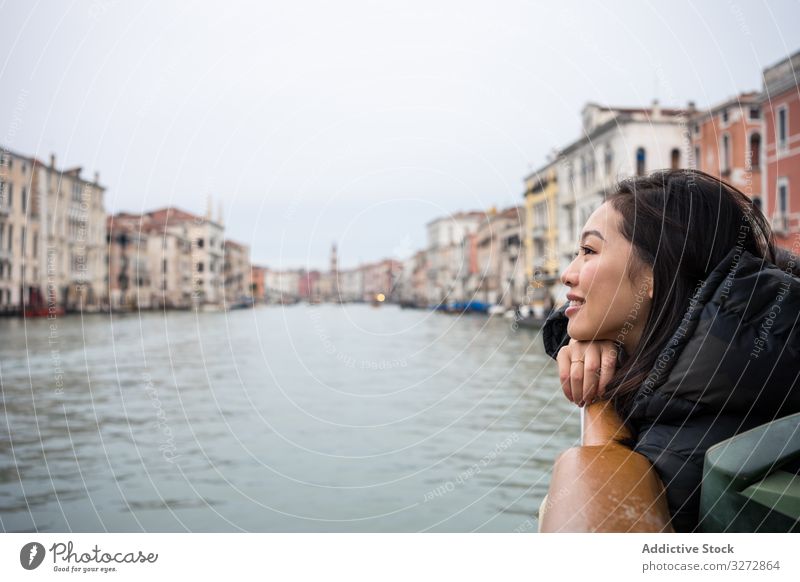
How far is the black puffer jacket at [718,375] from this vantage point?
57 cm

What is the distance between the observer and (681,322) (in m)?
0.61

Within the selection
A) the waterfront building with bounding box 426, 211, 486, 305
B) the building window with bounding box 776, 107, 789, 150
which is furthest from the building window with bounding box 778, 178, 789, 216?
the waterfront building with bounding box 426, 211, 486, 305

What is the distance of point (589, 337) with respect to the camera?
659 millimetres

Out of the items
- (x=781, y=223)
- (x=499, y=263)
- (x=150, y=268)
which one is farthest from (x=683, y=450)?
(x=150, y=268)

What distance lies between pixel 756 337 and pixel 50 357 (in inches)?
439

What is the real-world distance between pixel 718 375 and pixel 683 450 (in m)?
0.06

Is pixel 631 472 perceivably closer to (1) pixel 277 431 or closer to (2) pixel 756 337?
(2) pixel 756 337

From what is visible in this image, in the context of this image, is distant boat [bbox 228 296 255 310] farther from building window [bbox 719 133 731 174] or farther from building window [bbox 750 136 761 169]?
building window [bbox 719 133 731 174]

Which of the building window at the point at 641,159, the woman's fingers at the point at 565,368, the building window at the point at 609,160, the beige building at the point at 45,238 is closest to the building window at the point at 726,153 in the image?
the building window at the point at 641,159

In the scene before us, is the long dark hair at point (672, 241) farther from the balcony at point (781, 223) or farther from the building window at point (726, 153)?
the building window at point (726, 153)

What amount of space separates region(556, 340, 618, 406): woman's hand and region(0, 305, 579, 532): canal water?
0.96m

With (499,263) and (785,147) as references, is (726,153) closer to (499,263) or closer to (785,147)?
(785,147)

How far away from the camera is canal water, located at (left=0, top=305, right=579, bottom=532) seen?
131 inches

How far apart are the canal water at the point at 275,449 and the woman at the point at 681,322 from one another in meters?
0.99
